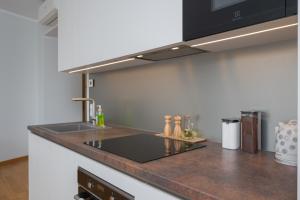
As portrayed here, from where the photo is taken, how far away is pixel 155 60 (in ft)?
5.04

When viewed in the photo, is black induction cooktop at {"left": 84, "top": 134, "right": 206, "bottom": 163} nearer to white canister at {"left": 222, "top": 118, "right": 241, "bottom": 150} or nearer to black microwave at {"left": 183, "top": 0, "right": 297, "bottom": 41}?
white canister at {"left": 222, "top": 118, "right": 241, "bottom": 150}

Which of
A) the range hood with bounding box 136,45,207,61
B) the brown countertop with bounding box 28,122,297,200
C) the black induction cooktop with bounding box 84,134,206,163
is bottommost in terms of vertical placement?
the brown countertop with bounding box 28,122,297,200

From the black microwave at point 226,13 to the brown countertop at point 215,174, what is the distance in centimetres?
50

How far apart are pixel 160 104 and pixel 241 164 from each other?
80 centimetres

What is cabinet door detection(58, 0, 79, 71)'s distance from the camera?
1.61 meters

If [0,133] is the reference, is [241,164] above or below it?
above

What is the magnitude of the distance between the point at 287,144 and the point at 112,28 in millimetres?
1039

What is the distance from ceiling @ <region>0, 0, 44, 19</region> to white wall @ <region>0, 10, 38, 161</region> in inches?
5.6

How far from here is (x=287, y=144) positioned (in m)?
0.83

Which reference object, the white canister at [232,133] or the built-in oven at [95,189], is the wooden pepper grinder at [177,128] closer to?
the white canister at [232,133]

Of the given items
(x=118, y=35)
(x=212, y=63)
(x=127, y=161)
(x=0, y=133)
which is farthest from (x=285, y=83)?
(x=0, y=133)

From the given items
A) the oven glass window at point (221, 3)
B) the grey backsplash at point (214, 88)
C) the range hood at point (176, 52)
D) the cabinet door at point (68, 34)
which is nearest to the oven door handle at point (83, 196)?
the grey backsplash at point (214, 88)

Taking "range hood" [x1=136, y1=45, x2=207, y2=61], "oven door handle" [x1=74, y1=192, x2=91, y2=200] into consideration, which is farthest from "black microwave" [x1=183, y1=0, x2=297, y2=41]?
"oven door handle" [x1=74, y1=192, x2=91, y2=200]

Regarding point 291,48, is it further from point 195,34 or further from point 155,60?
point 155,60
